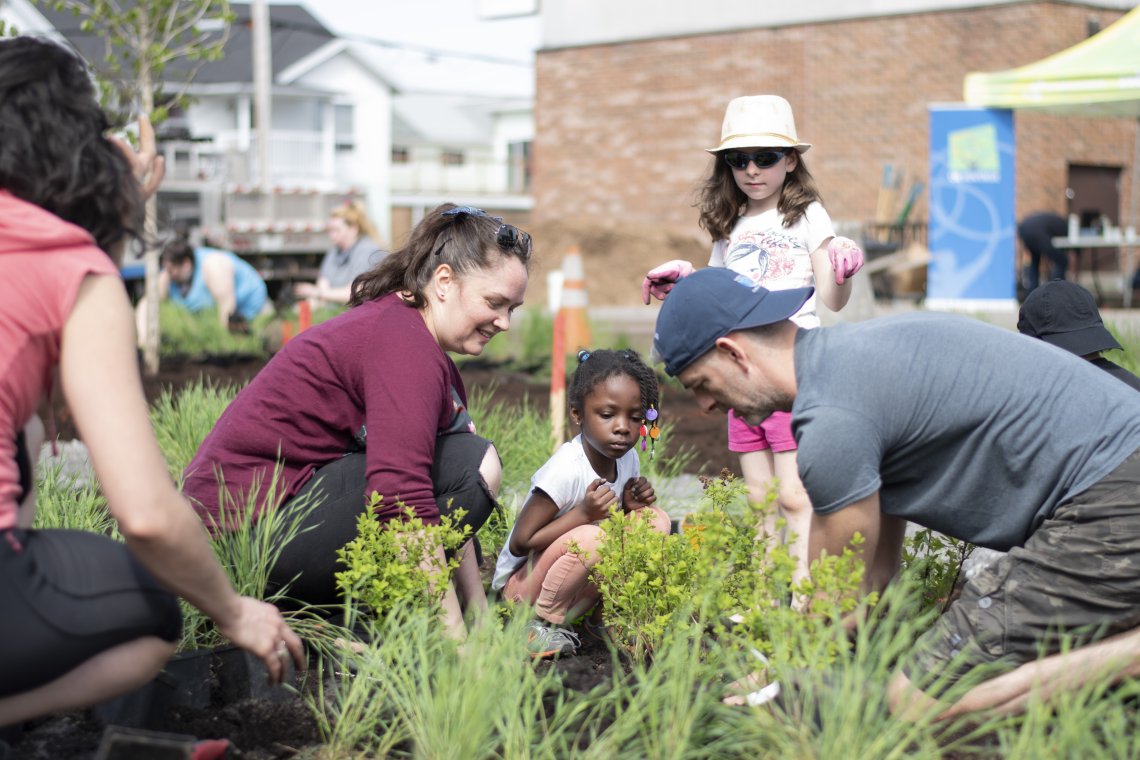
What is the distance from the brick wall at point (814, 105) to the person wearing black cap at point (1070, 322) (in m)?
14.2

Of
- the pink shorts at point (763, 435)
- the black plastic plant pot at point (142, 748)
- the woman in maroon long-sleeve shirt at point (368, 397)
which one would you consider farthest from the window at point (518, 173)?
the black plastic plant pot at point (142, 748)

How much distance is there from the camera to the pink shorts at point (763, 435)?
4.44 meters

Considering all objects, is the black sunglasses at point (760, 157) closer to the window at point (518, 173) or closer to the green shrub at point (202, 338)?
the green shrub at point (202, 338)

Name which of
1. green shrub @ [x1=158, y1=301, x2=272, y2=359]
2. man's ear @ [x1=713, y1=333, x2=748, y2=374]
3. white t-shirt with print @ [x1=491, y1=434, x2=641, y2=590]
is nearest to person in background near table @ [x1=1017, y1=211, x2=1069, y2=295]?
green shrub @ [x1=158, y1=301, x2=272, y2=359]

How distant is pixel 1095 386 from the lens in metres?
2.88

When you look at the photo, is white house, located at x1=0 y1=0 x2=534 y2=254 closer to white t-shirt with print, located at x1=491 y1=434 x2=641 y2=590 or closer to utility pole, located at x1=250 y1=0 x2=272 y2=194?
utility pole, located at x1=250 y1=0 x2=272 y2=194

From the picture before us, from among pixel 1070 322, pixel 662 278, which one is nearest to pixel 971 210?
pixel 1070 322

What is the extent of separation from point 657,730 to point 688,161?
23.3 metres

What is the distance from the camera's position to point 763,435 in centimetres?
456

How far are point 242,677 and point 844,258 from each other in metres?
2.29

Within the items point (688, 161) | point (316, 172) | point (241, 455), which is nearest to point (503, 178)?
point (316, 172)

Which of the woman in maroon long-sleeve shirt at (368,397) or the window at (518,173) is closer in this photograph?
the woman in maroon long-sleeve shirt at (368,397)

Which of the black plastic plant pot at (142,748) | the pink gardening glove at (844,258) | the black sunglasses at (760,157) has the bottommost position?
the black plastic plant pot at (142,748)

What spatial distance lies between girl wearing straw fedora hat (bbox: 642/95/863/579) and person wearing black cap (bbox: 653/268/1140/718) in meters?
1.45
